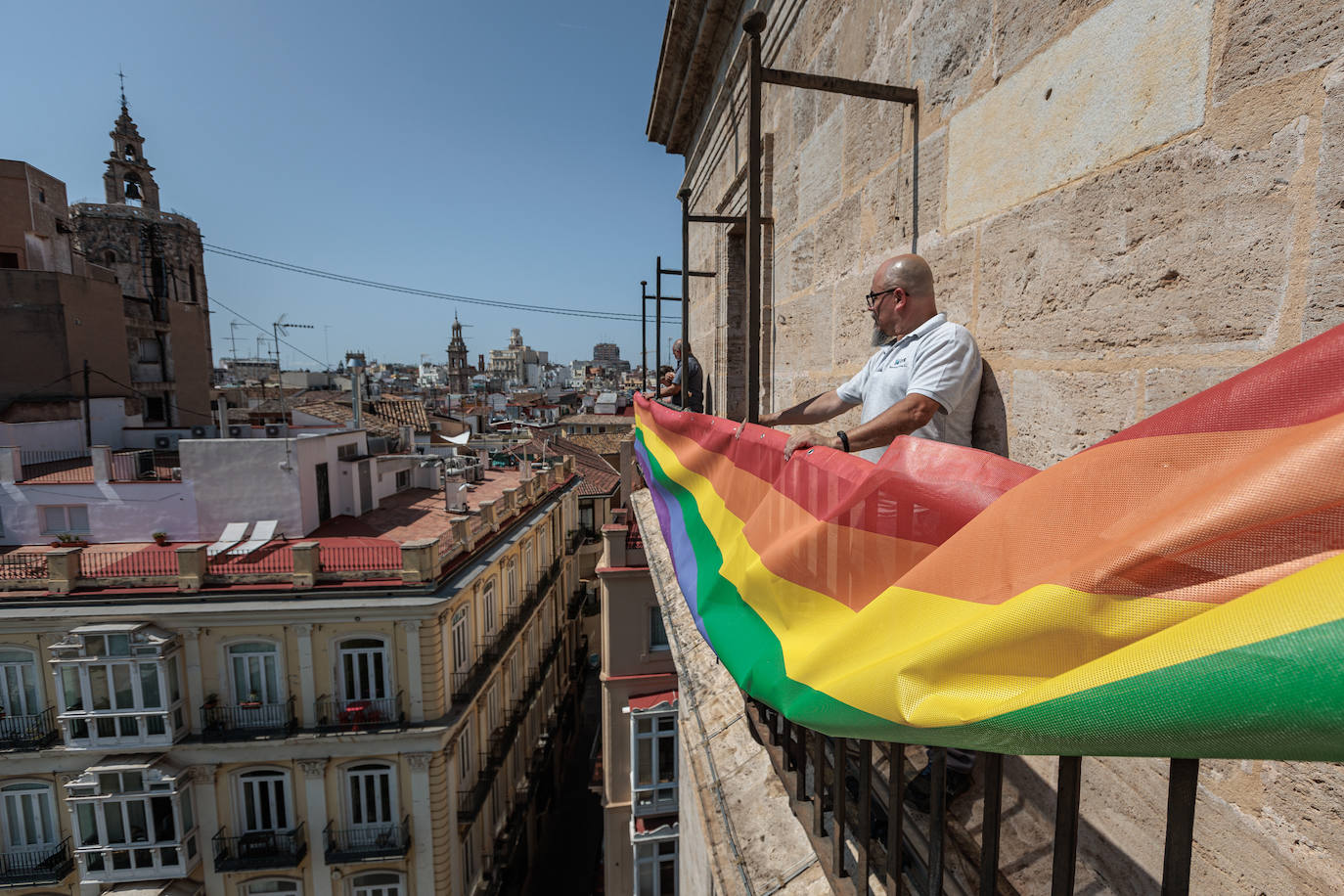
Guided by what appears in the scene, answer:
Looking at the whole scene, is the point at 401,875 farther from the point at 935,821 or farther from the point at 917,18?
the point at 917,18

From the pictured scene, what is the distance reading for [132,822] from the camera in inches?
379

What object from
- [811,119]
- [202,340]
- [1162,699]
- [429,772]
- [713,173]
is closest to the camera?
[1162,699]

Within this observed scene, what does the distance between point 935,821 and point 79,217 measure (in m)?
41.3

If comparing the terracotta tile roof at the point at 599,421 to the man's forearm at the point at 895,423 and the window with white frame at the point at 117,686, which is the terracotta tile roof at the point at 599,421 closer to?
the window with white frame at the point at 117,686

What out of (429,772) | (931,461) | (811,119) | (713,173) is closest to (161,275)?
(429,772)

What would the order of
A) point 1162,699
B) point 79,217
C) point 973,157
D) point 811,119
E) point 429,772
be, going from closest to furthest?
point 1162,699, point 973,157, point 811,119, point 429,772, point 79,217

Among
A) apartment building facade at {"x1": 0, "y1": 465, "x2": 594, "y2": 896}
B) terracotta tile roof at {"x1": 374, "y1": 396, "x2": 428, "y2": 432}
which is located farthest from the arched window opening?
apartment building facade at {"x1": 0, "y1": 465, "x2": 594, "y2": 896}

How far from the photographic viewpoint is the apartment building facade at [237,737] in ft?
30.8

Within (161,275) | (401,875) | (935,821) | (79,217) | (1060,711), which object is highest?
(79,217)

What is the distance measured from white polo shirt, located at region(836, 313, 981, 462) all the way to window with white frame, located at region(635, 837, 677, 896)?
431 inches

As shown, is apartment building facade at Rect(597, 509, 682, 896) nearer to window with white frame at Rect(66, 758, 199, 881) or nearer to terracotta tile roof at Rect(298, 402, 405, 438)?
window with white frame at Rect(66, 758, 199, 881)

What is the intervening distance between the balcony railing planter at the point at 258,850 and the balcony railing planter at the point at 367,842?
46cm

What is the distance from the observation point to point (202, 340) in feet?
83.8

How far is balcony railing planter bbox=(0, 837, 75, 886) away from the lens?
31.4 ft
